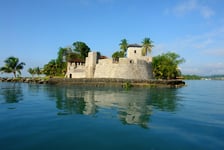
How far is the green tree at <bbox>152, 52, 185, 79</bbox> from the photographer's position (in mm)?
50531

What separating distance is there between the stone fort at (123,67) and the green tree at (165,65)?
4.86 metres

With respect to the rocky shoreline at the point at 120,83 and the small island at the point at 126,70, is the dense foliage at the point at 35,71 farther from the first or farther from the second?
the rocky shoreline at the point at 120,83

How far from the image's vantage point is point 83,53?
6719cm

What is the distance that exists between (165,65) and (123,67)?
1283cm

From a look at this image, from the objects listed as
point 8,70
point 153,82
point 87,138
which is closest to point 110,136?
point 87,138

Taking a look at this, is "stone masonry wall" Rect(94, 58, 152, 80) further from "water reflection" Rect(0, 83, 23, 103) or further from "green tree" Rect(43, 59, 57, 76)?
"green tree" Rect(43, 59, 57, 76)

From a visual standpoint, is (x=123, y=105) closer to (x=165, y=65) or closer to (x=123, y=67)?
(x=123, y=67)

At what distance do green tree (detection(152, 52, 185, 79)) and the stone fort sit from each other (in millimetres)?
4859

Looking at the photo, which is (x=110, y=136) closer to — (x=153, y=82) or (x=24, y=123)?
(x=24, y=123)

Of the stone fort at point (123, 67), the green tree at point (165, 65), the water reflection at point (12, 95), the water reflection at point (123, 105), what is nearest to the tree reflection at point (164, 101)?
the water reflection at point (123, 105)

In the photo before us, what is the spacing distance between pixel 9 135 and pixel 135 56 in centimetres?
4166

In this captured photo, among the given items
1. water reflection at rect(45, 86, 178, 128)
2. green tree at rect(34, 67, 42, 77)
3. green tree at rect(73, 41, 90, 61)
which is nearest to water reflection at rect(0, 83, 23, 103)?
water reflection at rect(45, 86, 178, 128)

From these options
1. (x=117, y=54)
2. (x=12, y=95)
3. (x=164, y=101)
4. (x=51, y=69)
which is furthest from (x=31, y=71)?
(x=164, y=101)

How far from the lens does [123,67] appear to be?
43.7 m
